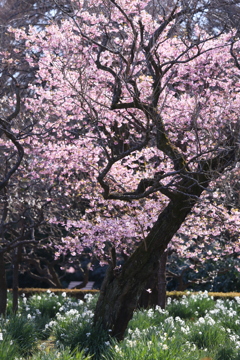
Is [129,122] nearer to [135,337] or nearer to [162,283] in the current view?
[135,337]

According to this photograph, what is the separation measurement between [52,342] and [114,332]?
1.83 metres

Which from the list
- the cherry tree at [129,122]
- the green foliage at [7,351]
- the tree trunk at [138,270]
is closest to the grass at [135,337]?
the green foliage at [7,351]

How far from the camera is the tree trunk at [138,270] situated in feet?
24.9

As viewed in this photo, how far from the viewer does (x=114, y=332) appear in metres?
7.76

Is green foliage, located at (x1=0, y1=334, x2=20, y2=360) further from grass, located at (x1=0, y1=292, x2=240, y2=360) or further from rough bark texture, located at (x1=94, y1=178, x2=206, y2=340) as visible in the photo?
rough bark texture, located at (x1=94, y1=178, x2=206, y2=340)

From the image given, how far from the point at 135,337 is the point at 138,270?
3.38 feet

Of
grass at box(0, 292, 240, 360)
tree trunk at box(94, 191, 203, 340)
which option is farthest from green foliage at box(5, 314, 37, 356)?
tree trunk at box(94, 191, 203, 340)

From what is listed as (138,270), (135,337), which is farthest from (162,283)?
(135,337)

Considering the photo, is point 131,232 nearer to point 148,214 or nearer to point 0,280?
point 148,214

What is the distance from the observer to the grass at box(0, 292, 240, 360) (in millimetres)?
6012

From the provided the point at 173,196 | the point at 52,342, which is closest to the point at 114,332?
the point at 52,342

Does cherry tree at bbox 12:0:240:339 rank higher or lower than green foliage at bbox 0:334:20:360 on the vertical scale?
higher

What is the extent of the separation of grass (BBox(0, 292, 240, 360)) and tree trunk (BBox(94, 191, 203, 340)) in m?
0.24

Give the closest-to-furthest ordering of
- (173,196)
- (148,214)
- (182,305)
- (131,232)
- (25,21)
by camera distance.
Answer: (173,196) < (131,232) < (148,214) < (182,305) < (25,21)
